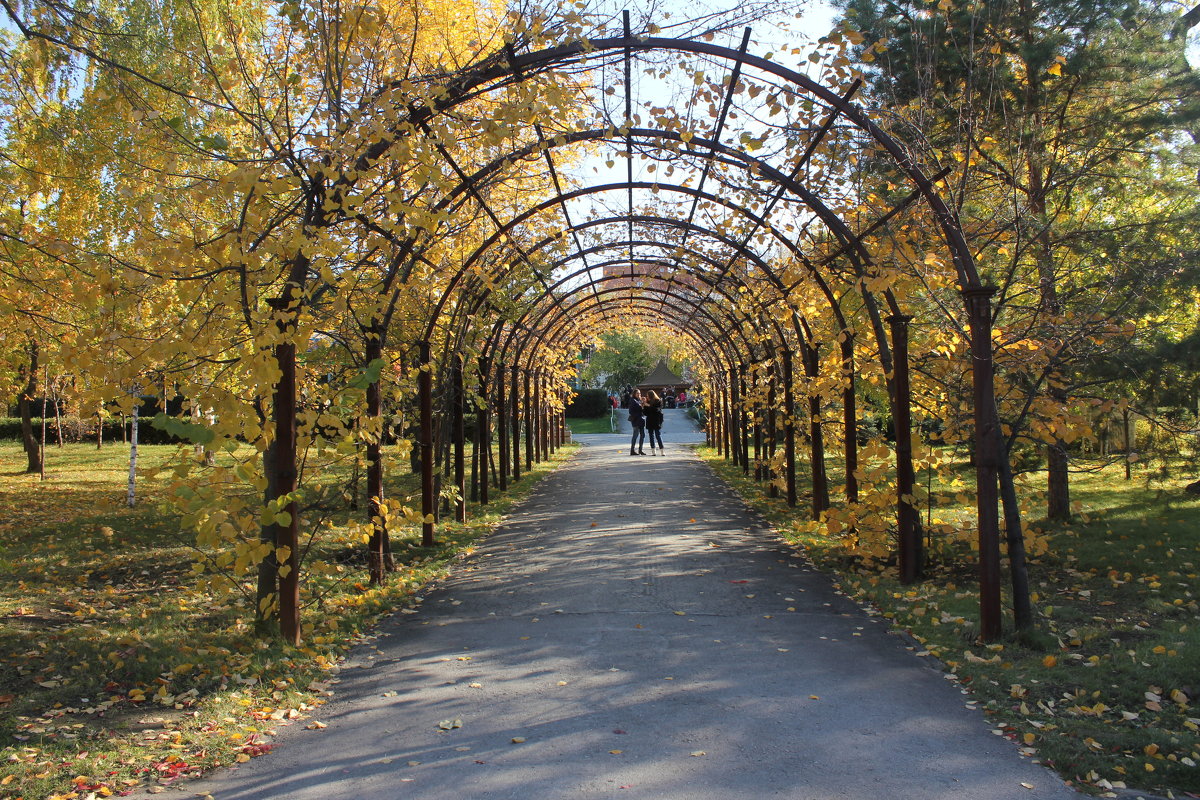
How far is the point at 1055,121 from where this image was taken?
7.36 metres

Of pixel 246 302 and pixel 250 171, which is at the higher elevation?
pixel 250 171

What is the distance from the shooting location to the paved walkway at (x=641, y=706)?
11.3 ft

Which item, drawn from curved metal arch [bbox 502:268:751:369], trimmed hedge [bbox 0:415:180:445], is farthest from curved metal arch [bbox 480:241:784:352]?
trimmed hedge [bbox 0:415:180:445]

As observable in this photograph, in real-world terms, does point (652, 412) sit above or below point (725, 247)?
below

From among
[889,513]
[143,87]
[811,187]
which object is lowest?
[889,513]

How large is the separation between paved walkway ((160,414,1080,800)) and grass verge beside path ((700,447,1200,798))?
0.22m

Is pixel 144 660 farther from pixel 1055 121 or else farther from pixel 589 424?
pixel 589 424

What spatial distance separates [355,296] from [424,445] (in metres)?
2.96

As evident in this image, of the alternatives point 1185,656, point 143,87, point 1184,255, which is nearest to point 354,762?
point 1185,656

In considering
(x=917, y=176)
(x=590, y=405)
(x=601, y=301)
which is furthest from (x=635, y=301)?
(x=590, y=405)

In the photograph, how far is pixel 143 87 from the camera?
848cm

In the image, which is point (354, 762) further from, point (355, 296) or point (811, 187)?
point (811, 187)

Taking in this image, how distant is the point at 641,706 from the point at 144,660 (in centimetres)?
285

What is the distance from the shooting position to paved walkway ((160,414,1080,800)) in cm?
346
